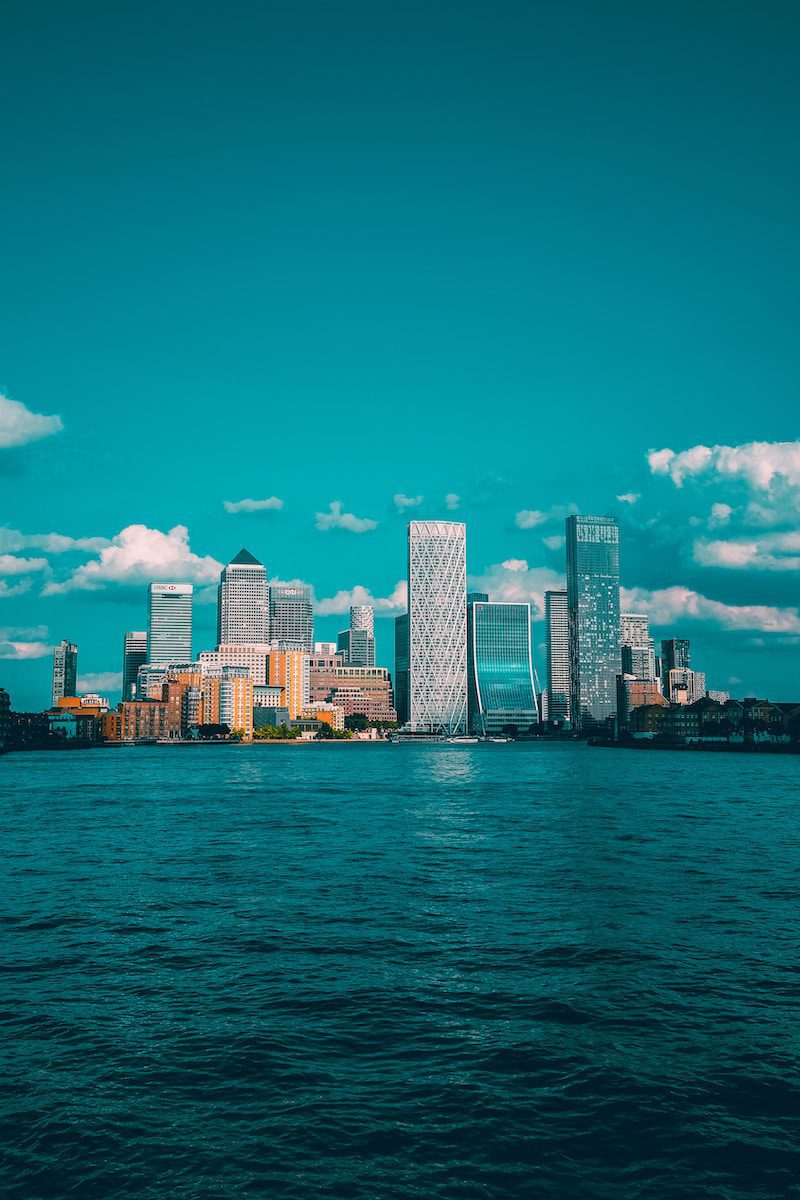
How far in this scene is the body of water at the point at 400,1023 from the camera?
16.0 metres

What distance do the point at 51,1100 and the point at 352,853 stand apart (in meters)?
32.3

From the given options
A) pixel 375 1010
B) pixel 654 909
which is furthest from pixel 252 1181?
pixel 654 909

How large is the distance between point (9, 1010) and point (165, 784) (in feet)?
309

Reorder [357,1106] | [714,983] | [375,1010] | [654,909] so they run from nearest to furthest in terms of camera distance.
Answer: [357,1106]
[375,1010]
[714,983]
[654,909]

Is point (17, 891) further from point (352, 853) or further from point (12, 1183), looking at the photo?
point (12, 1183)

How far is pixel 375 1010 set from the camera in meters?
23.7

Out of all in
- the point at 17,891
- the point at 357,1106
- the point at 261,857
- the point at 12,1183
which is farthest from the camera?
the point at 261,857

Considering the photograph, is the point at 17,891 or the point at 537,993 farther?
the point at 17,891

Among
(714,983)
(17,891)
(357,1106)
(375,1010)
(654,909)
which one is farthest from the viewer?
(17,891)

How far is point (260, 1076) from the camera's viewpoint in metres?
19.6

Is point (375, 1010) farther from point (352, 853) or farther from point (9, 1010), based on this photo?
point (352, 853)

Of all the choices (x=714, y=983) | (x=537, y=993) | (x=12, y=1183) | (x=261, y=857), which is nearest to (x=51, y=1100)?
(x=12, y=1183)

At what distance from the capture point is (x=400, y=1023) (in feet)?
74.7

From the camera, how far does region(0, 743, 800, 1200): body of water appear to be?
1602 centimetres
